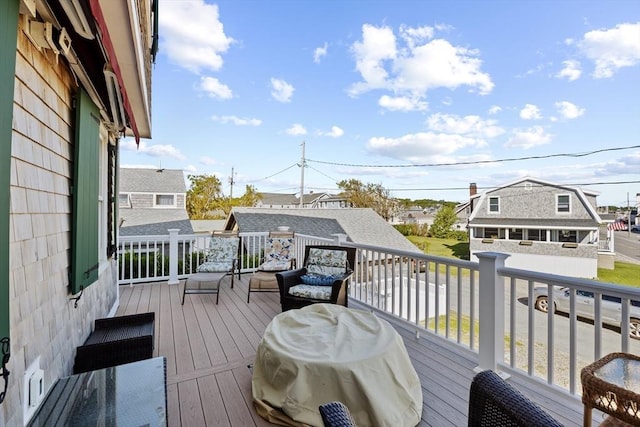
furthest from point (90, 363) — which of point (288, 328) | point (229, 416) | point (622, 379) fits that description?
point (622, 379)

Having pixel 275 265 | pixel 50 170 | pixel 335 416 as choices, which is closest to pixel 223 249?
pixel 275 265

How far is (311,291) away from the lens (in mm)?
3854

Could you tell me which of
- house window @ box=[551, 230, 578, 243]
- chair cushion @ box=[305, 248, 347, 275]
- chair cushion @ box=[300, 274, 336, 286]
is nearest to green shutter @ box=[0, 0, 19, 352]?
chair cushion @ box=[300, 274, 336, 286]

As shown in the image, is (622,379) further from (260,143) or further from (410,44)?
(260,143)

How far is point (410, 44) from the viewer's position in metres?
11.0

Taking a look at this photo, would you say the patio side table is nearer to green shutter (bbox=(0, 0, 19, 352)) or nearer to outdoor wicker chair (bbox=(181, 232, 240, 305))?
green shutter (bbox=(0, 0, 19, 352))

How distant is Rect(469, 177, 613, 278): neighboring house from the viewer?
19.1 metres

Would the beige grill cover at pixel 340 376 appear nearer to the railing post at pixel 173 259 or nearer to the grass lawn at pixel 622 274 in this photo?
the railing post at pixel 173 259

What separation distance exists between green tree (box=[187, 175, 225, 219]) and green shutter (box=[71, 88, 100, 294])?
23.9 meters

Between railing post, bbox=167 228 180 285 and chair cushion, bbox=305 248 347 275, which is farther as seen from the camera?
railing post, bbox=167 228 180 285

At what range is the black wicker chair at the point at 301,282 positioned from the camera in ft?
12.3

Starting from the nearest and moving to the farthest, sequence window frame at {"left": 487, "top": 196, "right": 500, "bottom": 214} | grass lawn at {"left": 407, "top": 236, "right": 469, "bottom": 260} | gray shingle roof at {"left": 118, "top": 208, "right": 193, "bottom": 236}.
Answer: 1. gray shingle roof at {"left": 118, "top": 208, "right": 193, "bottom": 236}
2. window frame at {"left": 487, "top": 196, "right": 500, "bottom": 214}
3. grass lawn at {"left": 407, "top": 236, "right": 469, "bottom": 260}

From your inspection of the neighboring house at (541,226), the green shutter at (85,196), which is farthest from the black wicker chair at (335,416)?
the neighboring house at (541,226)

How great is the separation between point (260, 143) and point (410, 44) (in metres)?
11.7
